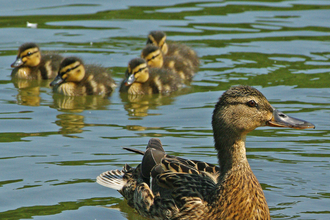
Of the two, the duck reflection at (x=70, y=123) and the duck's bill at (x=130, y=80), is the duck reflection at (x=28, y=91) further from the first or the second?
the duck's bill at (x=130, y=80)

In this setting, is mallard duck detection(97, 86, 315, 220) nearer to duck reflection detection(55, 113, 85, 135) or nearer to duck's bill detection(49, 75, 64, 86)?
duck reflection detection(55, 113, 85, 135)

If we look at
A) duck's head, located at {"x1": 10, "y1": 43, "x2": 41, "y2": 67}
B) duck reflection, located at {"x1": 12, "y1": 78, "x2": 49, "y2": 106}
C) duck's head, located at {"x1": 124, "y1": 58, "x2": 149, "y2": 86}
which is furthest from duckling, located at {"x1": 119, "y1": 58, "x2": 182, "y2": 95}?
duck's head, located at {"x1": 10, "y1": 43, "x2": 41, "y2": 67}

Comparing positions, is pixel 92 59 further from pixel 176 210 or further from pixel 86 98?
pixel 176 210

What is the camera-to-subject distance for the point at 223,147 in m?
3.84

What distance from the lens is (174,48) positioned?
8.32 m

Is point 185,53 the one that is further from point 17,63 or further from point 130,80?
point 17,63

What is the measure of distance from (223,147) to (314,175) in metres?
1.16

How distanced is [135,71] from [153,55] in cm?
70

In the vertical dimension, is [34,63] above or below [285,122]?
below

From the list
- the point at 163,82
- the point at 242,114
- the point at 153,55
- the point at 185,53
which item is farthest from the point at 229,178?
the point at 185,53

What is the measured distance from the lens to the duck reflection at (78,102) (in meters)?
6.66

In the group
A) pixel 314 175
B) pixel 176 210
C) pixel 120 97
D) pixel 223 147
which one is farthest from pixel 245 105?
pixel 120 97

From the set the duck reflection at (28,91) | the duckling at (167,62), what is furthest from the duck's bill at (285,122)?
the duckling at (167,62)

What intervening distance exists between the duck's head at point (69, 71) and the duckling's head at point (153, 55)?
830 millimetres
